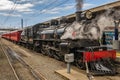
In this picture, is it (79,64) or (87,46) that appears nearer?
(87,46)

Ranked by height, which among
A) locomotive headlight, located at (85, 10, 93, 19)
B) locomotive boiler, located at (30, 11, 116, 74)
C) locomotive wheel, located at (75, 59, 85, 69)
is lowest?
locomotive wheel, located at (75, 59, 85, 69)

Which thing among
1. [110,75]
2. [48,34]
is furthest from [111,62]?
[48,34]

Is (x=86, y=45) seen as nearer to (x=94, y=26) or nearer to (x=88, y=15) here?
(x=94, y=26)

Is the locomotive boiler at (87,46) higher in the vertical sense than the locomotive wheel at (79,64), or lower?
higher

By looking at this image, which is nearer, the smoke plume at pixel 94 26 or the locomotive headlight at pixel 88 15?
the smoke plume at pixel 94 26

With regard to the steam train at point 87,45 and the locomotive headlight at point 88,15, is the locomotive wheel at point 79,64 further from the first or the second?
the locomotive headlight at point 88,15

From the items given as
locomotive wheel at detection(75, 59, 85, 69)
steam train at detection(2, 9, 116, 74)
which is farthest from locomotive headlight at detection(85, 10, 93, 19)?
locomotive wheel at detection(75, 59, 85, 69)

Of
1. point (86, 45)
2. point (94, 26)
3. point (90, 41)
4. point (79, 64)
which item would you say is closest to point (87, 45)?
point (86, 45)

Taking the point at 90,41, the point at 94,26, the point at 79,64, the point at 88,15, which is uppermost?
the point at 88,15

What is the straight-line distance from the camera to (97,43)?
43.5ft

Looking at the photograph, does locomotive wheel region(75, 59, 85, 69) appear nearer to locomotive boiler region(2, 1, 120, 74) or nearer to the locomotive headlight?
locomotive boiler region(2, 1, 120, 74)

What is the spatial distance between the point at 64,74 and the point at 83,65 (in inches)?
70.9

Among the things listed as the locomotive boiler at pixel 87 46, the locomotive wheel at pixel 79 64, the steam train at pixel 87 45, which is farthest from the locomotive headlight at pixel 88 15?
the locomotive wheel at pixel 79 64

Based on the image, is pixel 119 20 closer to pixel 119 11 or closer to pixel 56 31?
pixel 119 11
